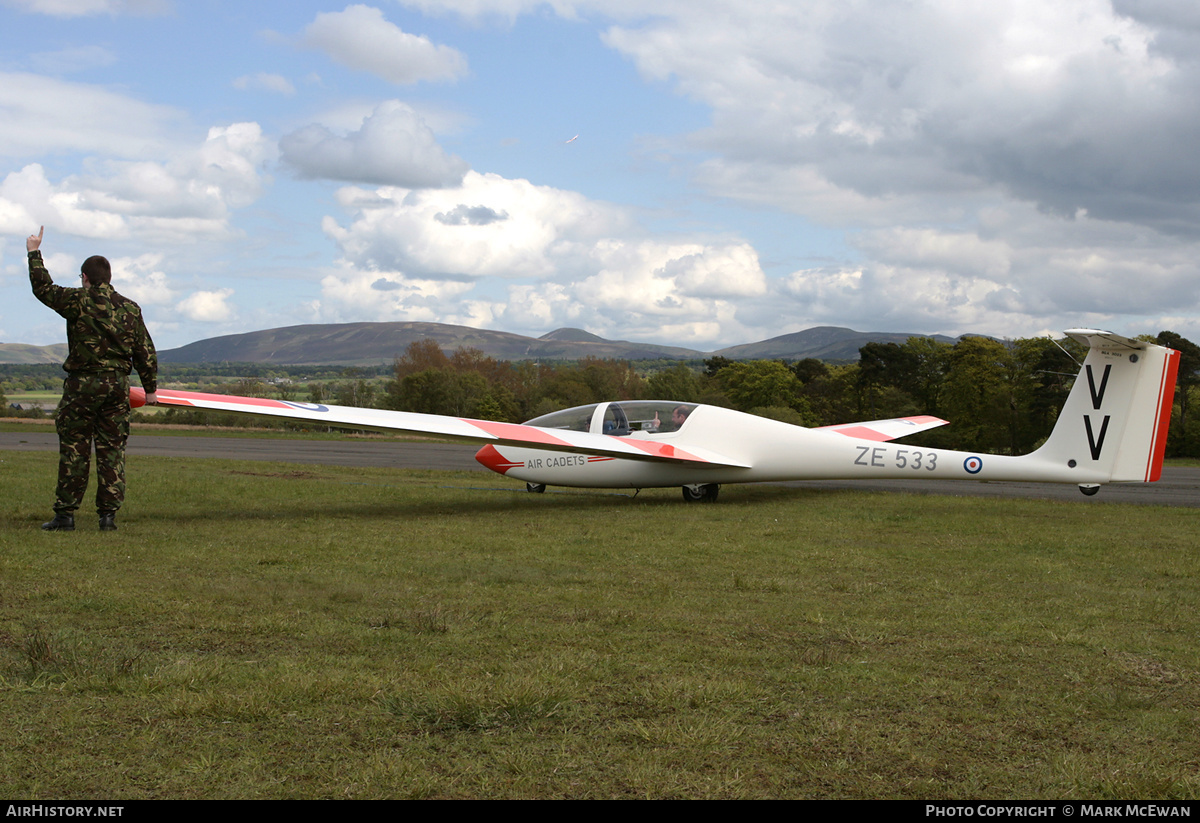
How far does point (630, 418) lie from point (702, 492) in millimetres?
1756

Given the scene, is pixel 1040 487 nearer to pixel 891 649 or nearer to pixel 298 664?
pixel 891 649

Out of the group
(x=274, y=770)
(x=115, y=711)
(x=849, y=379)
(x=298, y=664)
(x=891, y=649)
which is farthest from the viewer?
(x=849, y=379)

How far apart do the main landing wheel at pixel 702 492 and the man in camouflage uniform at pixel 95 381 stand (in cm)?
855

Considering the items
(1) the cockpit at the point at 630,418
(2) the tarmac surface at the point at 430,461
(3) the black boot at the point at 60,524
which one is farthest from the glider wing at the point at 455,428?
(2) the tarmac surface at the point at 430,461

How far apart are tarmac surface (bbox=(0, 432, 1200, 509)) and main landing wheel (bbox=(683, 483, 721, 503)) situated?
99.0 inches

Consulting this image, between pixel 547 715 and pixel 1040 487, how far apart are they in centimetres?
1761

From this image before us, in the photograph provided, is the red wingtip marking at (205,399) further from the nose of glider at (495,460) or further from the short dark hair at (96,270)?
the nose of glider at (495,460)

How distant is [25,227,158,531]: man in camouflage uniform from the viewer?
8.53 metres

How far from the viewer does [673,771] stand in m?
3.17

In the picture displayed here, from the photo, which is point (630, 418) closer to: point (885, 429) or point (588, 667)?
point (885, 429)

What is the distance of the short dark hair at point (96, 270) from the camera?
28.5 feet

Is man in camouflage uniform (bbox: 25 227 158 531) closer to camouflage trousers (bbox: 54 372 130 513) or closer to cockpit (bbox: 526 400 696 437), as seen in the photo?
camouflage trousers (bbox: 54 372 130 513)

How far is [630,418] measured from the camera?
14.7 metres
